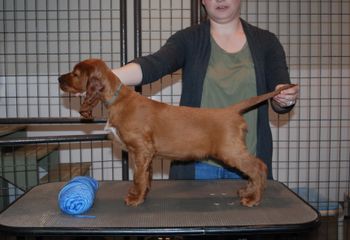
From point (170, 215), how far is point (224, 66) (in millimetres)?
831

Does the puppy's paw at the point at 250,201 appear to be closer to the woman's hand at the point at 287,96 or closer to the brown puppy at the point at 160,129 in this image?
the brown puppy at the point at 160,129

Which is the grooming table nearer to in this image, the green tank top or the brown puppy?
the brown puppy

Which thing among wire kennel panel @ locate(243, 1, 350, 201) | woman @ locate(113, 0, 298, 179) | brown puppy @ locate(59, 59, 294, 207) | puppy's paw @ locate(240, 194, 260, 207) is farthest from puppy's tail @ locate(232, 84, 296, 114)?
wire kennel panel @ locate(243, 1, 350, 201)

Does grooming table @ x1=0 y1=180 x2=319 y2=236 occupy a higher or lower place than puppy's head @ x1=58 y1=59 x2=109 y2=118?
lower

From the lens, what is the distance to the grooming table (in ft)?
5.24

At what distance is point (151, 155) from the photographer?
6.11ft

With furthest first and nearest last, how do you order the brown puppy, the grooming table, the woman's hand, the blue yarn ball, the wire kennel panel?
1. the wire kennel panel
2. the woman's hand
3. the brown puppy
4. the blue yarn ball
5. the grooming table

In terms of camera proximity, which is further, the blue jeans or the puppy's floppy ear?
the blue jeans

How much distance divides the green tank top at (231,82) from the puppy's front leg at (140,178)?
46 cm

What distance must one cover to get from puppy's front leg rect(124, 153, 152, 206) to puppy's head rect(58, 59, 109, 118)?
28 cm

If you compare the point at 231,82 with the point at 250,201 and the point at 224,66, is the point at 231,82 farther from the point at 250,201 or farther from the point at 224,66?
the point at 250,201

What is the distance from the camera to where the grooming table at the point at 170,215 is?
1.60m

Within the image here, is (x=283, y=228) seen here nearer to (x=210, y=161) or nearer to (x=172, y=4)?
(x=210, y=161)

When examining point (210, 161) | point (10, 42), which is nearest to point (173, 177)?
point (210, 161)
